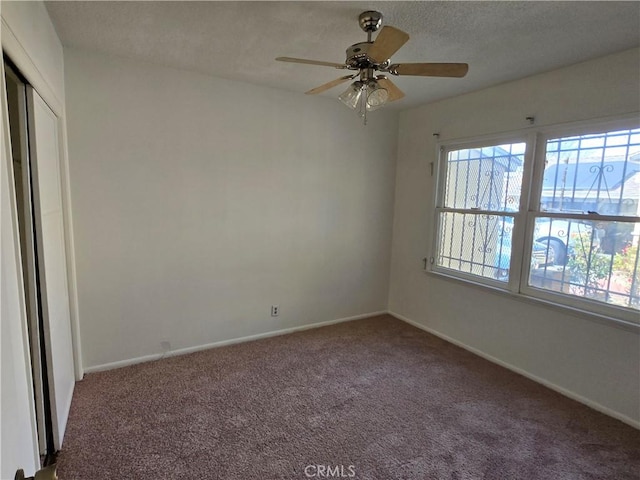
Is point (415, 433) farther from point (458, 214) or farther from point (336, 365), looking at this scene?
point (458, 214)

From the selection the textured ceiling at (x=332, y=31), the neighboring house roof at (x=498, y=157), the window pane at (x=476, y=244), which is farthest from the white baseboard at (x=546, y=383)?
the textured ceiling at (x=332, y=31)

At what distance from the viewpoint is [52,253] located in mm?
2066

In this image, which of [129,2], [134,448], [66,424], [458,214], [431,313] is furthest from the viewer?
[431,313]

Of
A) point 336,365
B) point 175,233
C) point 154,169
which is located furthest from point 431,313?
point 154,169

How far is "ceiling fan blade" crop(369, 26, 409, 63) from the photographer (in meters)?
1.51

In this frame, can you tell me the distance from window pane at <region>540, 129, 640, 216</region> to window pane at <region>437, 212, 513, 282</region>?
0.44 meters

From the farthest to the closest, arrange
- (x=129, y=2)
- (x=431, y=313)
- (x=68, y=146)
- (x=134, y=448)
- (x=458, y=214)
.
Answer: (x=431, y=313)
(x=458, y=214)
(x=68, y=146)
(x=134, y=448)
(x=129, y=2)

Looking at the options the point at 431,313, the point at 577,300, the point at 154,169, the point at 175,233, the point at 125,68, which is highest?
the point at 125,68

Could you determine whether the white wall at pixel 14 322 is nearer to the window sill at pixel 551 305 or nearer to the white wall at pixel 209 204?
the white wall at pixel 209 204

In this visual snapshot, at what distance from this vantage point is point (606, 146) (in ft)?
8.12

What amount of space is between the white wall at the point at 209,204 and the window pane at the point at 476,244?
82 cm

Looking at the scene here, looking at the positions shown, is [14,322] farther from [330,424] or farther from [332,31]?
[332,31]

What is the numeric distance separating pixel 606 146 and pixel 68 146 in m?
3.80

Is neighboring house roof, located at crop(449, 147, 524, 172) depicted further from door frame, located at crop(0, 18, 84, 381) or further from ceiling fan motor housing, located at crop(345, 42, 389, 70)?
door frame, located at crop(0, 18, 84, 381)
